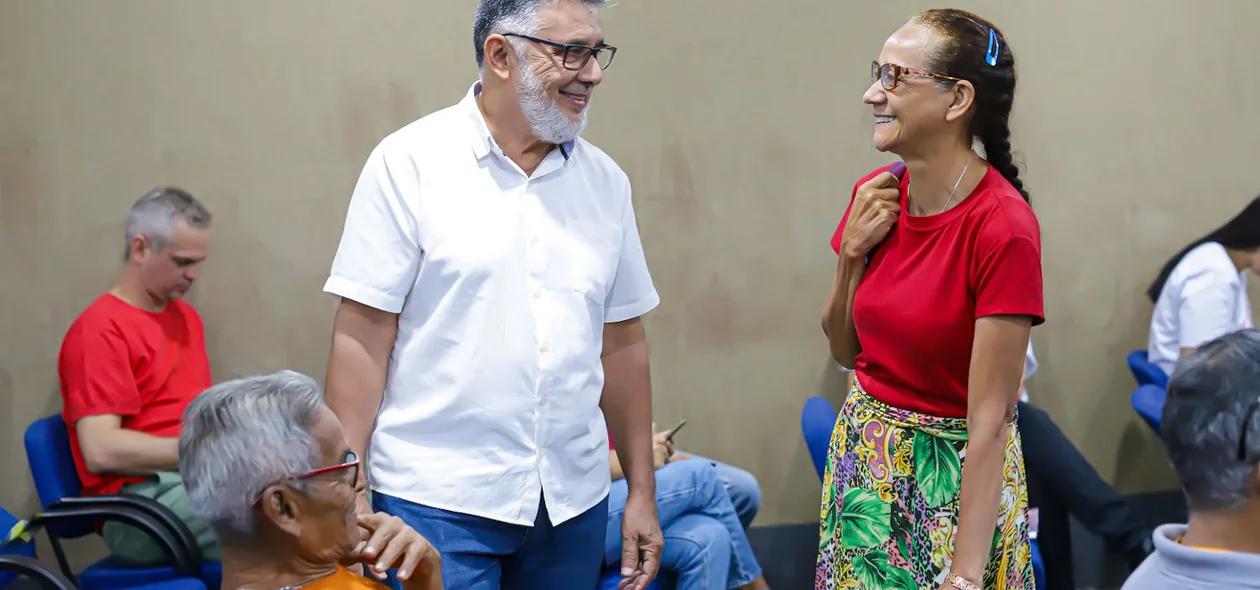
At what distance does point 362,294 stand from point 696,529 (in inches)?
56.8

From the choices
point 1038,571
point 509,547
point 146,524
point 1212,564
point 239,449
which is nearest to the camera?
point 1212,564

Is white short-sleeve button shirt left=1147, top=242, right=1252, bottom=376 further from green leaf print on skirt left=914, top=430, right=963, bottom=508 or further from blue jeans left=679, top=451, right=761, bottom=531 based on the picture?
green leaf print on skirt left=914, top=430, right=963, bottom=508

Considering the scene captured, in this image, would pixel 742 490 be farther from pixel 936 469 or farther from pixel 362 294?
pixel 362 294

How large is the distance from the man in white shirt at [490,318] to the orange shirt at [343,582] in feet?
0.56

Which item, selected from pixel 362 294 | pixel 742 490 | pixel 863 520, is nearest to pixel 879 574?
pixel 863 520

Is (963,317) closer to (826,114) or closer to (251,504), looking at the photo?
(251,504)

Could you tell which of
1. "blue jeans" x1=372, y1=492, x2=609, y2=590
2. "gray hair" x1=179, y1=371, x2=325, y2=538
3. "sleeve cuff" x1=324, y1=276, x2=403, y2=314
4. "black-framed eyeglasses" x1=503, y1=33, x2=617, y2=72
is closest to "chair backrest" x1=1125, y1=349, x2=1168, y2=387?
"blue jeans" x1=372, y1=492, x2=609, y2=590

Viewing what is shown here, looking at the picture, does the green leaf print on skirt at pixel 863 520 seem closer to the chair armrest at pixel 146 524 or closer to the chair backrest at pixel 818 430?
the chair backrest at pixel 818 430

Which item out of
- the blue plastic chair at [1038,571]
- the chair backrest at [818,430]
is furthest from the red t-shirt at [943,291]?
the blue plastic chair at [1038,571]

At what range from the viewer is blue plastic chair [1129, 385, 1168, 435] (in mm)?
3442

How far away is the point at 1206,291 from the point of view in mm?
3744

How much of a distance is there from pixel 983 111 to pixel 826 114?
197 cm

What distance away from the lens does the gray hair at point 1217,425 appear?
1.37 meters

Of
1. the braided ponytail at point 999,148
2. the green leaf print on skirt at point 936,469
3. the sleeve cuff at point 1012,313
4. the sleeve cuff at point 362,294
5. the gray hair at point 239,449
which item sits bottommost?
the green leaf print on skirt at point 936,469
